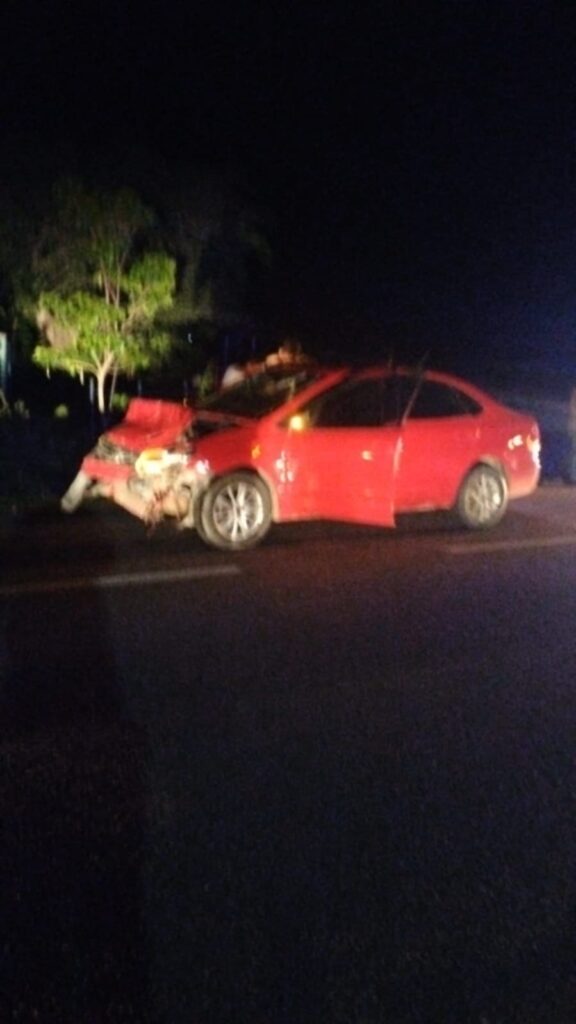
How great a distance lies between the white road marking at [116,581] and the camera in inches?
372

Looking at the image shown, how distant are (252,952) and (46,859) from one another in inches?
39.4

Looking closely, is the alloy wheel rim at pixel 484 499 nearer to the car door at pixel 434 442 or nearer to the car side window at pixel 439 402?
the car door at pixel 434 442

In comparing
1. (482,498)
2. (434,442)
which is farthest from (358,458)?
(482,498)

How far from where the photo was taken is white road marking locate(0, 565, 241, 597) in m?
9.45

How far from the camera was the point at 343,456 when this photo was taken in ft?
37.6

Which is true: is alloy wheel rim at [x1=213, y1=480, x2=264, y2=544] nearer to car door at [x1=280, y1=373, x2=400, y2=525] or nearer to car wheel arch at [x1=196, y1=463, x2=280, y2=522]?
car wheel arch at [x1=196, y1=463, x2=280, y2=522]

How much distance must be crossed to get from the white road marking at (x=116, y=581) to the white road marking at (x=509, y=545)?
2.13 metres

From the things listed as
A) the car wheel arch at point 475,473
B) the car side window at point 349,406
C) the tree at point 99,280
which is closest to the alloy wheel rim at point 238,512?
the car side window at point 349,406

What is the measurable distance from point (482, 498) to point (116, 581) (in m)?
4.11

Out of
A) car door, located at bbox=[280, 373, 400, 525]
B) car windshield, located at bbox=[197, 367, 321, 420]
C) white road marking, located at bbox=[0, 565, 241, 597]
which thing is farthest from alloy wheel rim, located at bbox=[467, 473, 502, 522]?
white road marking, located at bbox=[0, 565, 241, 597]

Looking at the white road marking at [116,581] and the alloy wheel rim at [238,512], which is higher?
the alloy wheel rim at [238,512]

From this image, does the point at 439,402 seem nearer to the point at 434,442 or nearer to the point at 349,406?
the point at 434,442

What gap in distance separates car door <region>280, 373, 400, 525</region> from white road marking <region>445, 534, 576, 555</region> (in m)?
0.65

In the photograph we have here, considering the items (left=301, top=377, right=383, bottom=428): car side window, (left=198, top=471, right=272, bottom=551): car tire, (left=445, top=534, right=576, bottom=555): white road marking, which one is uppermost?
(left=301, top=377, right=383, bottom=428): car side window
